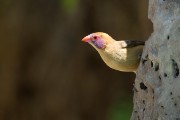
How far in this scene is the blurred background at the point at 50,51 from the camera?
835 cm

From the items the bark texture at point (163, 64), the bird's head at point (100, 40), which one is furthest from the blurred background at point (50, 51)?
the bark texture at point (163, 64)

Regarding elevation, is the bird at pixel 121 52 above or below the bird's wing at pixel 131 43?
below

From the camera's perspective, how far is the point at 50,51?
8469 millimetres

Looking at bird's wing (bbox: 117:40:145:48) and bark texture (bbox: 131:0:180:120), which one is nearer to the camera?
bark texture (bbox: 131:0:180:120)

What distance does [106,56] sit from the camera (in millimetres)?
3492

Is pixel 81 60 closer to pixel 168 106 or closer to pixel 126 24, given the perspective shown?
pixel 126 24

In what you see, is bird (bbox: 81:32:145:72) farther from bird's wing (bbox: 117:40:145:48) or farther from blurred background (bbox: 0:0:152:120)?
blurred background (bbox: 0:0:152:120)

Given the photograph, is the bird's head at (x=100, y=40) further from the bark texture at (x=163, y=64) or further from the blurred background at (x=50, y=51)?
the blurred background at (x=50, y=51)

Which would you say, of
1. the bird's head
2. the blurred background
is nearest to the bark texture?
the bird's head

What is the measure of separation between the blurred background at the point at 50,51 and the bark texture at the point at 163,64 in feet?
17.2

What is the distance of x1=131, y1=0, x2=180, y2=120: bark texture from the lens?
2.82m

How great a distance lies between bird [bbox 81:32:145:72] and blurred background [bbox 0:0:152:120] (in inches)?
187

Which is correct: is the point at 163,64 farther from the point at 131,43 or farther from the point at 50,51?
the point at 50,51

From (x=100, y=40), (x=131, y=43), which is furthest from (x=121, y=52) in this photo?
(x=100, y=40)
